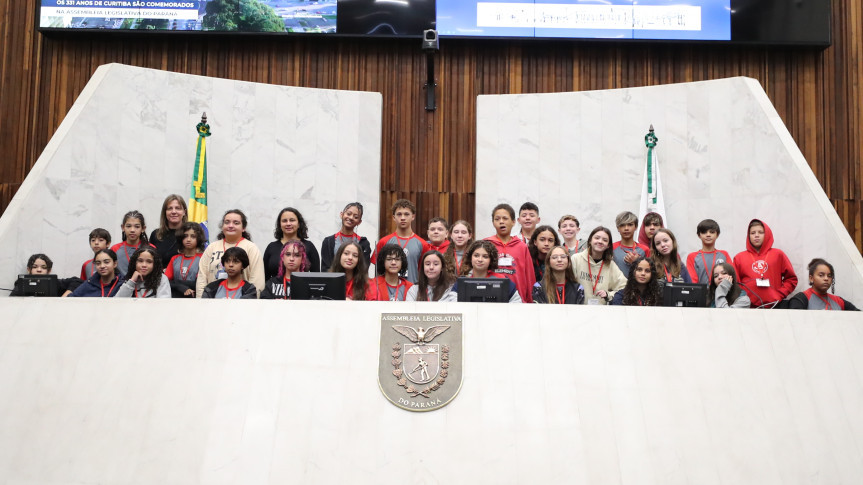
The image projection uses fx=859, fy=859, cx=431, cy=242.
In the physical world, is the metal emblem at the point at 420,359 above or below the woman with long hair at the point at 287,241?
below

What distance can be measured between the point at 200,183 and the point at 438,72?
289 centimetres

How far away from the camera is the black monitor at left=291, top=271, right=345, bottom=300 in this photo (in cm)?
507

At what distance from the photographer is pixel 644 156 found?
842cm

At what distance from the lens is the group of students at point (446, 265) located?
5520 mm

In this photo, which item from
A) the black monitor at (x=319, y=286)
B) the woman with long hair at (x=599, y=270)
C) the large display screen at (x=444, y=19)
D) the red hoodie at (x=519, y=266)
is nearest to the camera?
the black monitor at (x=319, y=286)

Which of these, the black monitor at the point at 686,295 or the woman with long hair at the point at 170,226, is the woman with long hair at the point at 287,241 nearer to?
the woman with long hair at the point at 170,226

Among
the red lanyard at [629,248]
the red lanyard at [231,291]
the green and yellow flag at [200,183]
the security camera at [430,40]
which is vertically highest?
the security camera at [430,40]

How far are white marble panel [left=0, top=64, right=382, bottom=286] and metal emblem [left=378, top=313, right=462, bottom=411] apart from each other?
3.69 metres

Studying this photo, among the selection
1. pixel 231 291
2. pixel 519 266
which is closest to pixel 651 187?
pixel 519 266

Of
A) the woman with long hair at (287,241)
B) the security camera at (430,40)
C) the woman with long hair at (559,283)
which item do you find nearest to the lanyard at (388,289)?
the woman with long hair at (287,241)

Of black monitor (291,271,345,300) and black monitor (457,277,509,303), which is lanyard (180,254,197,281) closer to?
black monitor (291,271,345,300)

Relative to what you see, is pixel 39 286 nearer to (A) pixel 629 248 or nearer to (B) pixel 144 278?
(B) pixel 144 278

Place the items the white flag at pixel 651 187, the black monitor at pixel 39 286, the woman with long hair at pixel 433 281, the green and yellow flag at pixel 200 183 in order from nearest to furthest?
1. the woman with long hair at pixel 433 281
2. the black monitor at pixel 39 286
3. the green and yellow flag at pixel 200 183
4. the white flag at pixel 651 187

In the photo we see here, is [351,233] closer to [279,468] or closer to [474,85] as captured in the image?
[279,468]
